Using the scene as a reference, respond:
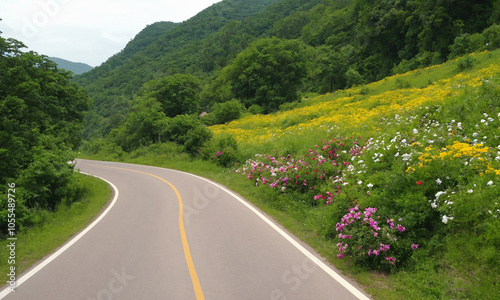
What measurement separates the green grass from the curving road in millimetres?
453

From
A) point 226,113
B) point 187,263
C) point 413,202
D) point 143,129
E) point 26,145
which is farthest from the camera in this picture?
point 226,113

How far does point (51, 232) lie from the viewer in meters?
8.34

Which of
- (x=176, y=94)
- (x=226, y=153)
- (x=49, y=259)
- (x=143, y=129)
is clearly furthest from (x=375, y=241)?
(x=176, y=94)

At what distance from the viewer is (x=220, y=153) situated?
18469 millimetres

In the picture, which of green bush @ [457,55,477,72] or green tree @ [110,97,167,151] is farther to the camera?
green tree @ [110,97,167,151]

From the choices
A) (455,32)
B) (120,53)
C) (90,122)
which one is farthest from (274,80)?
(120,53)

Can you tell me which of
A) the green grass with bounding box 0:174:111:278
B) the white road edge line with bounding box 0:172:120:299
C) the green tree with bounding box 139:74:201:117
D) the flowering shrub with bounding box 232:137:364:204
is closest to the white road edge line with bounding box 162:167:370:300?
the flowering shrub with bounding box 232:137:364:204

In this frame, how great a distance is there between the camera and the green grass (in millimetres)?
6492

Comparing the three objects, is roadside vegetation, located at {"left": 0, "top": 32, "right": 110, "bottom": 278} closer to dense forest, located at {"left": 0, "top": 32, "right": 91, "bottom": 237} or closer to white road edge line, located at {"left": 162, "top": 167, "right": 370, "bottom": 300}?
dense forest, located at {"left": 0, "top": 32, "right": 91, "bottom": 237}

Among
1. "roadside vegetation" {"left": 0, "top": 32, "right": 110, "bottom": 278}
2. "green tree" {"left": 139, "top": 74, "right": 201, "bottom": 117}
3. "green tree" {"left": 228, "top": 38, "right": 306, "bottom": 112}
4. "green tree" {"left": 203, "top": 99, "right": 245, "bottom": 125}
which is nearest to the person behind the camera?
"roadside vegetation" {"left": 0, "top": 32, "right": 110, "bottom": 278}

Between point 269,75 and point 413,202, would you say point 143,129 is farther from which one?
point 413,202

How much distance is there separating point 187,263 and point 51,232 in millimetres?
5301

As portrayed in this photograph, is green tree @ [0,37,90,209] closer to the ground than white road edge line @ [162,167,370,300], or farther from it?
farther from it

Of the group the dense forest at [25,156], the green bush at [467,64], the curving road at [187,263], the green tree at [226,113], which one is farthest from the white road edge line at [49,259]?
the green tree at [226,113]
